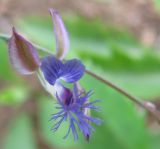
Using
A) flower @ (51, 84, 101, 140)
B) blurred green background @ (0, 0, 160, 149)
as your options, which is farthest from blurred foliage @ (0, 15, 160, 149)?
flower @ (51, 84, 101, 140)

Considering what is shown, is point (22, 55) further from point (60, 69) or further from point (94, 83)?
point (94, 83)

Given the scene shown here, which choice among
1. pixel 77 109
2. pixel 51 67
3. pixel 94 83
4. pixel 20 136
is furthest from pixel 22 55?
pixel 20 136

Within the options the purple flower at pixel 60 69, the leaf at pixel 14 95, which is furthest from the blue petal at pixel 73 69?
the leaf at pixel 14 95

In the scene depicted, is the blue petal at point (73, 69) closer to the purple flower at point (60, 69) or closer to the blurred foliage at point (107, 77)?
the purple flower at point (60, 69)

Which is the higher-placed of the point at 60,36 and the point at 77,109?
the point at 60,36

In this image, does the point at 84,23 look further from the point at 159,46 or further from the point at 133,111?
the point at 133,111

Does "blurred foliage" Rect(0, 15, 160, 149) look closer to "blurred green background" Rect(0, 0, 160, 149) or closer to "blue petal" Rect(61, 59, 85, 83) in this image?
"blurred green background" Rect(0, 0, 160, 149)

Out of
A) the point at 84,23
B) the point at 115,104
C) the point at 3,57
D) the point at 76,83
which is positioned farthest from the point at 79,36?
the point at 76,83

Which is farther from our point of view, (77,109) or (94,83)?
(94,83)
